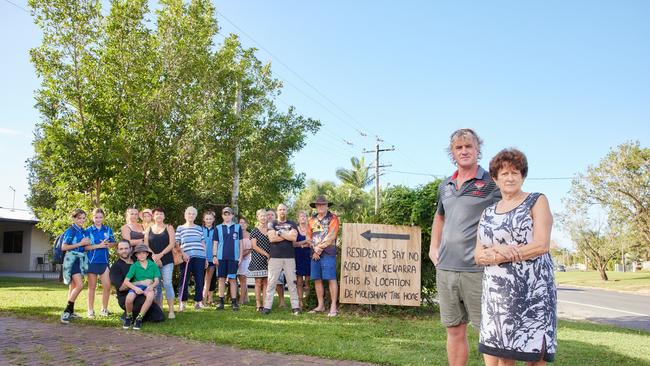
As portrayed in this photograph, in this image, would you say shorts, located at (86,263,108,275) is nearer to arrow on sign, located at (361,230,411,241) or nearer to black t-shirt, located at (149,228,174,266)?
black t-shirt, located at (149,228,174,266)

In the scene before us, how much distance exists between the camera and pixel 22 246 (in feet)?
105

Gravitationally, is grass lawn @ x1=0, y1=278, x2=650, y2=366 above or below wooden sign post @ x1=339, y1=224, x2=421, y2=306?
below

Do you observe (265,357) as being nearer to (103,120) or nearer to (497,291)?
(497,291)

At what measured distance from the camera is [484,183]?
13.5 feet

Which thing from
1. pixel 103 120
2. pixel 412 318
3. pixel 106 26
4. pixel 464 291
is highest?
pixel 106 26

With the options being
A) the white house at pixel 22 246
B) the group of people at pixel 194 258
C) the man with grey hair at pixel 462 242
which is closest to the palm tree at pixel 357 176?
the white house at pixel 22 246

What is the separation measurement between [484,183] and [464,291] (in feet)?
2.79

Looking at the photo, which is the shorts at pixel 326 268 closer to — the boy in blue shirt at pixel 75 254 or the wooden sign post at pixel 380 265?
the wooden sign post at pixel 380 265

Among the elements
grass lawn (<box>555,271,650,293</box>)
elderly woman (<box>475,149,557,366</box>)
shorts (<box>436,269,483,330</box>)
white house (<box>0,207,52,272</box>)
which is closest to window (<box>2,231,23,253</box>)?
white house (<box>0,207,52,272</box>)

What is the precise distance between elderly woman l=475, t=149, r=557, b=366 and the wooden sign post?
5.77 metres

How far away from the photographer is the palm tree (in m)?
47.2

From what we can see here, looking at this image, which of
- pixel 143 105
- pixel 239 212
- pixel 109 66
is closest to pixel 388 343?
pixel 143 105

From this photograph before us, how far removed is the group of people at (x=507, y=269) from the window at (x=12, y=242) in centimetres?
3441

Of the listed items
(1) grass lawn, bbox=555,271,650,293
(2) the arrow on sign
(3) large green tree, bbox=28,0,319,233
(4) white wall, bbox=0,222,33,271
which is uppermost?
(3) large green tree, bbox=28,0,319,233
